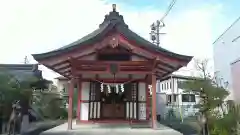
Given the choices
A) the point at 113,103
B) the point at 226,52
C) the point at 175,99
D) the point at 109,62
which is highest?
the point at 226,52

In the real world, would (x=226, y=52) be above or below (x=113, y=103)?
above

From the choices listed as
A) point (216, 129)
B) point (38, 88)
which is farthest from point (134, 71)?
point (38, 88)

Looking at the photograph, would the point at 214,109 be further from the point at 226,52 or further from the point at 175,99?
the point at 175,99

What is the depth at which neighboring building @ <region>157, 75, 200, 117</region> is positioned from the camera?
2445 cm

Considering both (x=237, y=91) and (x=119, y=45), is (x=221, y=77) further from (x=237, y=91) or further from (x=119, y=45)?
(x=119, y=45)

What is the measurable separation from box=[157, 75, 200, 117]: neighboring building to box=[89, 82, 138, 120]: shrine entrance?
9.00 meters

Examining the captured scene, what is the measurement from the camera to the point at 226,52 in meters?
18.1

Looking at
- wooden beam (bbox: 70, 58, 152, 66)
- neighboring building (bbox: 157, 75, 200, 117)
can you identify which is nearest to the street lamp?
neighboring building (bbox: 157, 75, 200, 117)

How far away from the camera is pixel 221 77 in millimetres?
19203

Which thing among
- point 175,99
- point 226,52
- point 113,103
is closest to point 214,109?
point 113,103

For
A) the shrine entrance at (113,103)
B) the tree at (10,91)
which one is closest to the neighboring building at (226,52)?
the shrine entrance at (113,103)

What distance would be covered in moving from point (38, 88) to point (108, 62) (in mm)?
8352

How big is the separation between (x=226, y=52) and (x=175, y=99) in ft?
62.2

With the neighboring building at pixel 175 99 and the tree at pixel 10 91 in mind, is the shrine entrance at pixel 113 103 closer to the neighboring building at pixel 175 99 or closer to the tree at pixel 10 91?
the tree at pixel 10 91
